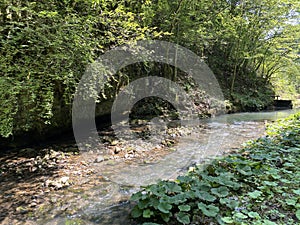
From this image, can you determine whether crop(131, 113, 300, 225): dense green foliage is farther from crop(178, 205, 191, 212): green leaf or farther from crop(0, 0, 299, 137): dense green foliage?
crop(0, 0, 299, 137): dense green foliage

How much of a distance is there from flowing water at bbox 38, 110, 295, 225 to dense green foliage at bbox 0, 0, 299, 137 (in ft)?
4.64

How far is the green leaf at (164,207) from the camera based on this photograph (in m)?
2.01

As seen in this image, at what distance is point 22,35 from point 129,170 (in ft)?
9.23

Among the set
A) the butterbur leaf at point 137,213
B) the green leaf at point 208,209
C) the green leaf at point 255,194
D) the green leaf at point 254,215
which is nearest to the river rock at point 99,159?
the butterbur leaf at point 137,213

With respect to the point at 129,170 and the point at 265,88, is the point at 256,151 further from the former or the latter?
the point at 265,88

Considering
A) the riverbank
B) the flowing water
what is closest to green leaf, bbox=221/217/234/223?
the flowing water

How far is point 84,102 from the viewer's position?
18.0 ft

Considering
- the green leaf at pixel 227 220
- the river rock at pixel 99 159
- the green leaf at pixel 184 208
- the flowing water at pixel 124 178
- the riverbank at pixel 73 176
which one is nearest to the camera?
the green leaf at pixel 227 220

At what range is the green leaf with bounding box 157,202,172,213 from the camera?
79.0 inches

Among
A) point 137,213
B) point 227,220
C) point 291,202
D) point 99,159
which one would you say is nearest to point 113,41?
point 99,159

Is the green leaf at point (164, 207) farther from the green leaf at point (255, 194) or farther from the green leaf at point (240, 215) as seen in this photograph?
the green leaf at point (255, 194)

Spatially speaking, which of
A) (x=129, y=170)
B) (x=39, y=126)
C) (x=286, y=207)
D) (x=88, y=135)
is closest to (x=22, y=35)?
(x=39, y=126)

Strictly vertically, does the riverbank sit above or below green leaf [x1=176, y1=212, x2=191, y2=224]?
below

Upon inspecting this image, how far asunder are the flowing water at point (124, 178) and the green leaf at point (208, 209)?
0.84 meters
